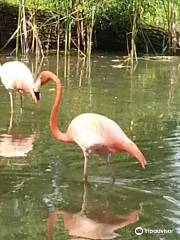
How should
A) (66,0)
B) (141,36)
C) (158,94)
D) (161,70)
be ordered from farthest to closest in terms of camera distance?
1. (141,36)
2. (66,0)
3. (161,70)
4. (158,94)

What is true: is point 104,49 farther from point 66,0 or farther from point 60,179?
point 60,179

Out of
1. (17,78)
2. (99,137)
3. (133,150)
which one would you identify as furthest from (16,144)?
(17,78)

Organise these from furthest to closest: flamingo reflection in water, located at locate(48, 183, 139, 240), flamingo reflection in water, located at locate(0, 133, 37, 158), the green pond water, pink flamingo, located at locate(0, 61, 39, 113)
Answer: pink flamingo, located at locate(0, 61, 39, 113), flamingo reflection in water, located at locate(0, 133, 37, 158), the green pond water, flamingo reflection in water, located at locate(48, 183, 139, 240)

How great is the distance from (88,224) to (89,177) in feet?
3.84

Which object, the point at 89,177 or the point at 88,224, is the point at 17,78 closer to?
the point at 89,177

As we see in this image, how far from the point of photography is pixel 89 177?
6.09 m

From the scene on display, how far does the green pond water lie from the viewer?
16.1ft

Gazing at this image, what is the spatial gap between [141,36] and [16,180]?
11912 mm

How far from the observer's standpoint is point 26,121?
8.57 metres

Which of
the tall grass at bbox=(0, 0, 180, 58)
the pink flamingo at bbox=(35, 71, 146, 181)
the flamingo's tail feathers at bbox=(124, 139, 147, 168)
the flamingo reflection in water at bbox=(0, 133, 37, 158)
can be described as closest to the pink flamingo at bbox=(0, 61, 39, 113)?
the flamingo reflection in water at bbox=(0, 133, 37, 158)

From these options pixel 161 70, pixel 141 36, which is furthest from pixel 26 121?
pixel 141 36

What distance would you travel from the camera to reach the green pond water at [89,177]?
194 inches

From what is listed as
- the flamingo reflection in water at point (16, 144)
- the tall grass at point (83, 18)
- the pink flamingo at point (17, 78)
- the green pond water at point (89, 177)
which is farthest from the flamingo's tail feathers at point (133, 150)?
the tall grass at point (83, 18)

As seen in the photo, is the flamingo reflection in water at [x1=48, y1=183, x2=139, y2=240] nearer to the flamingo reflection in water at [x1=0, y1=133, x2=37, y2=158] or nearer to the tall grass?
the flamingo reflection in water at [x1=0, y1=133, x2=37, y2=158]
